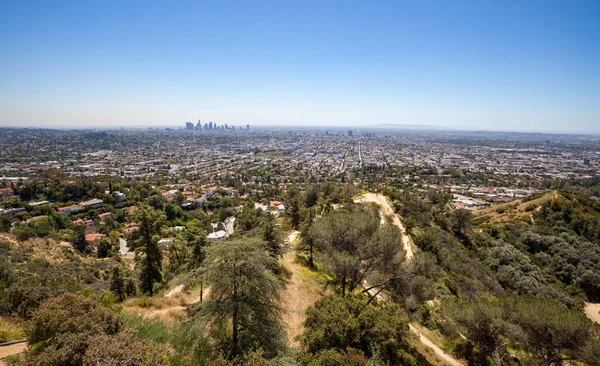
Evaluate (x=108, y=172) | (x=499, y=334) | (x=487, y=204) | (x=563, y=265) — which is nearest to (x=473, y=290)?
(x=499, y=334)

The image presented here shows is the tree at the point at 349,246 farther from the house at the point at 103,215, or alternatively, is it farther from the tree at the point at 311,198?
the house at the point at 103,215

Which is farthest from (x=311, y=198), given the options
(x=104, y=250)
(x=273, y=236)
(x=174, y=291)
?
(x=104, y=250)

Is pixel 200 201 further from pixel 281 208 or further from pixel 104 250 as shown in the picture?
pixel 104 250

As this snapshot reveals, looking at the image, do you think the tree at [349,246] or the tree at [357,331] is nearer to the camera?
the tree at [357,331]

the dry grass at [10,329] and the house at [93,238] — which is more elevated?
the dry grass at [10,329]

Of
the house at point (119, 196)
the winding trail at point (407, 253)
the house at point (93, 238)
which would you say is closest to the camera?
the winding trail at point (407, 253)

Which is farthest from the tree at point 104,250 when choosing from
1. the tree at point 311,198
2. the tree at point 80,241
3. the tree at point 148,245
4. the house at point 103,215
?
the tree at point 311,198
